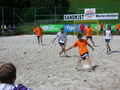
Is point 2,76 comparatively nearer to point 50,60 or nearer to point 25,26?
point 50,60

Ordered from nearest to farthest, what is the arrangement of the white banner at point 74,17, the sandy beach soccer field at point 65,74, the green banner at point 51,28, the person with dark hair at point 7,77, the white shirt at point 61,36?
the person with dark hair at point 7,77
the sandy beach soccer field at point 65,74
the white shirt at point 61,36
the green banner at point 51,28
the white banner at point 74,17

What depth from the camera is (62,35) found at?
42.9ft

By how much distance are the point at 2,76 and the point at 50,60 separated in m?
9.31

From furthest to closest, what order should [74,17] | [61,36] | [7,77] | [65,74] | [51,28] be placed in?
[74,17]
[51,28]
[61,36]
[65,74]
[7,77]

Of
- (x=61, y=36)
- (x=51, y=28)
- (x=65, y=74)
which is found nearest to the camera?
(x=65, y=74)

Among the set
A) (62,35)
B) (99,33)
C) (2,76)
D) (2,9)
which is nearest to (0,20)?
(2,9)

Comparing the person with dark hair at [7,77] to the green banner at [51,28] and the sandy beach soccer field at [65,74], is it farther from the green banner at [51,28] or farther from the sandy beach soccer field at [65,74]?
the green banner at [51,28]

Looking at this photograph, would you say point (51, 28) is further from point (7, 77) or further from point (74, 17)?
point (7, 77)

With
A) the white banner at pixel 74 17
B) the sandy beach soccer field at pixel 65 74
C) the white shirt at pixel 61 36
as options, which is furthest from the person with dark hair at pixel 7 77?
the white banner at pixel 74 17

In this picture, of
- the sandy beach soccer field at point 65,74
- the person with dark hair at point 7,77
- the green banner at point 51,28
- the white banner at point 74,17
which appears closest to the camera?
the person with dark hair at point 7,77

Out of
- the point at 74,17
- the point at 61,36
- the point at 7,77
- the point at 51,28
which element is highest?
the point at 74,17

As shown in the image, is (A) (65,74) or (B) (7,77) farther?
(A) (65,74)

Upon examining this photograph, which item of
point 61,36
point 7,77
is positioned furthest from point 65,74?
point 7,77

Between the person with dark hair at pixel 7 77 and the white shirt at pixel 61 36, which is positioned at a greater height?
the white shirt at pixel 61 36
